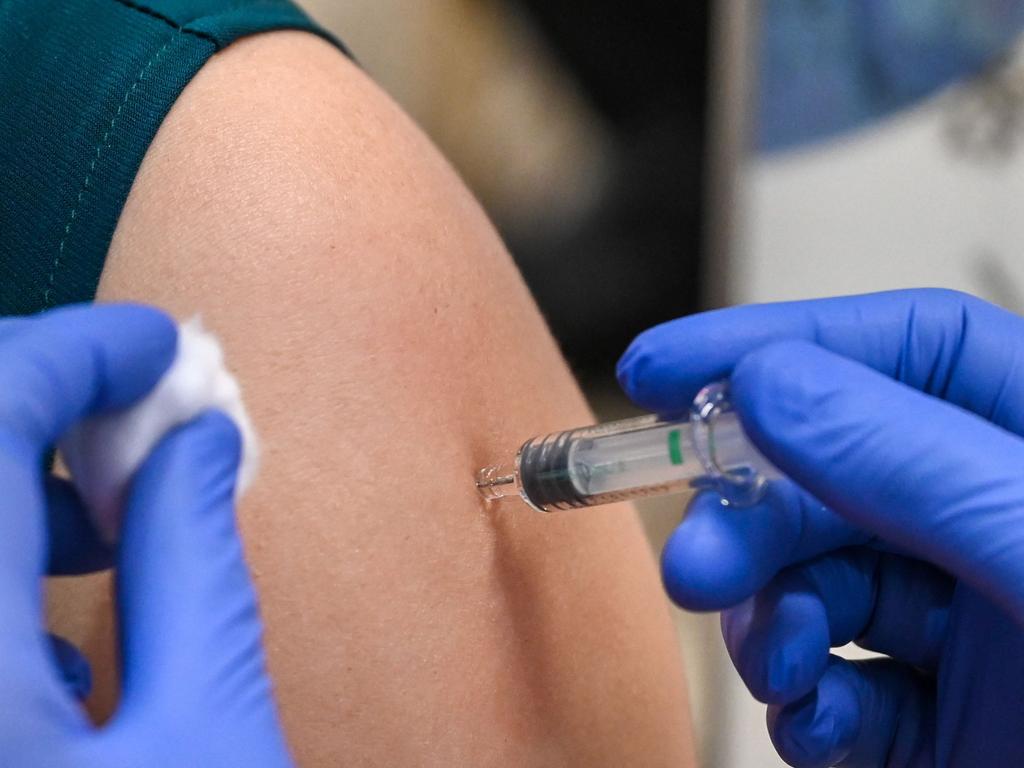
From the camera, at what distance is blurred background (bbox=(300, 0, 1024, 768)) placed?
1.76 m

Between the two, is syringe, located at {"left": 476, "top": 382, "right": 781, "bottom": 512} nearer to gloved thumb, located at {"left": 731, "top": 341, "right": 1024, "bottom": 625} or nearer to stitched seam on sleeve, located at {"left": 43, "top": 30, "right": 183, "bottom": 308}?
gloved thumb, located at {"left": 731, "top": 341, "right": 1024, "bottom": 625}

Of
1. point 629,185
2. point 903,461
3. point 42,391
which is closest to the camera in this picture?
point 42,391

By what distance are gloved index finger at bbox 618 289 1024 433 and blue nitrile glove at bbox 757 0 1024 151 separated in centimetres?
111

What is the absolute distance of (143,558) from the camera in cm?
54

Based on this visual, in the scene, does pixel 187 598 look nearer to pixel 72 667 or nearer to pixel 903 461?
pixel 72 667

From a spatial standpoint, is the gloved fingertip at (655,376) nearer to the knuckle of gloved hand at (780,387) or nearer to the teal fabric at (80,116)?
the knuckle of gloved hand at (780,387)

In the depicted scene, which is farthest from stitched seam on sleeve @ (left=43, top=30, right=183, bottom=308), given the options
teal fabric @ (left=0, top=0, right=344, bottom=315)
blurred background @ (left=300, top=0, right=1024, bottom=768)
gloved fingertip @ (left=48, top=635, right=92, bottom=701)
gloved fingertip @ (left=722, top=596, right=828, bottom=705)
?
blurred background @ (left=300, top=0, right=1024, bottom=768)

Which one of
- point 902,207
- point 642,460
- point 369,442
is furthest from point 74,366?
point 902,207

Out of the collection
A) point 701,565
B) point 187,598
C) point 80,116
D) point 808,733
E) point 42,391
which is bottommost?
point 808,733

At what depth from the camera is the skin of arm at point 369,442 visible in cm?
70

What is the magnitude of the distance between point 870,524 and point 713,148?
1493 mm

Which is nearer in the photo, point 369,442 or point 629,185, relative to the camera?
point 369,442

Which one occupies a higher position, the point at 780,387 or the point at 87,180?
the point at 87,180

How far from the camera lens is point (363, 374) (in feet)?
2.39
